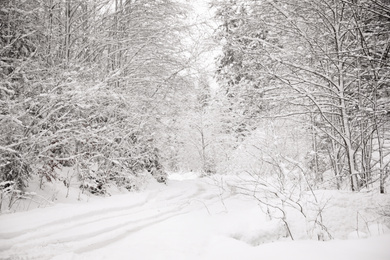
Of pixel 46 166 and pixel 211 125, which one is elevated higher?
pixel 211 125

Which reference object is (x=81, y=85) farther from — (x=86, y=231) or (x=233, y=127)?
(x=233, y=127)

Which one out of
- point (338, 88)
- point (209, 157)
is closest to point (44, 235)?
point (338, 88)

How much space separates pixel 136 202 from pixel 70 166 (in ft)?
7.67

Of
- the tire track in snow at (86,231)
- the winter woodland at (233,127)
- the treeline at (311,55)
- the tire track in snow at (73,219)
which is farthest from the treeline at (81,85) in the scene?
the treeline at (311,55)

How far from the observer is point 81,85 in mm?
5277

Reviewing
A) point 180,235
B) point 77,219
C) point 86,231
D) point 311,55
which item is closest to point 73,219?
point 77,219

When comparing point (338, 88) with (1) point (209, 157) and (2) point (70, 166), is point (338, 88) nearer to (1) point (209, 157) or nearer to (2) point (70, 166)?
(2) point (70, 166)

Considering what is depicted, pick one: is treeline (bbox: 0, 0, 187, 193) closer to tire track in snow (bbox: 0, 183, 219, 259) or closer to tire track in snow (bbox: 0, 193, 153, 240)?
tire track in snow (bbox: 0, 193, 153, 240)

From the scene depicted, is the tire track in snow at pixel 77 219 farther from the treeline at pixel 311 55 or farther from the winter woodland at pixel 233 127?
the treeline at pixel 311 55

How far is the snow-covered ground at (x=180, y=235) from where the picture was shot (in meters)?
2.47

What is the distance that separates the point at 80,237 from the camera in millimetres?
3467

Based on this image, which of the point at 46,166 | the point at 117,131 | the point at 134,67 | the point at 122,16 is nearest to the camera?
the point at 46,166

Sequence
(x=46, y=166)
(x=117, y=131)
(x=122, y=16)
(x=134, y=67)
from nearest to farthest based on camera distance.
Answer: (x=46, y=166) < (x=117, y=131) < (x=122, y=16) < (x=134, y=67)

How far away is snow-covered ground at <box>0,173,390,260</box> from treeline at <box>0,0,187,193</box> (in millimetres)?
1092
